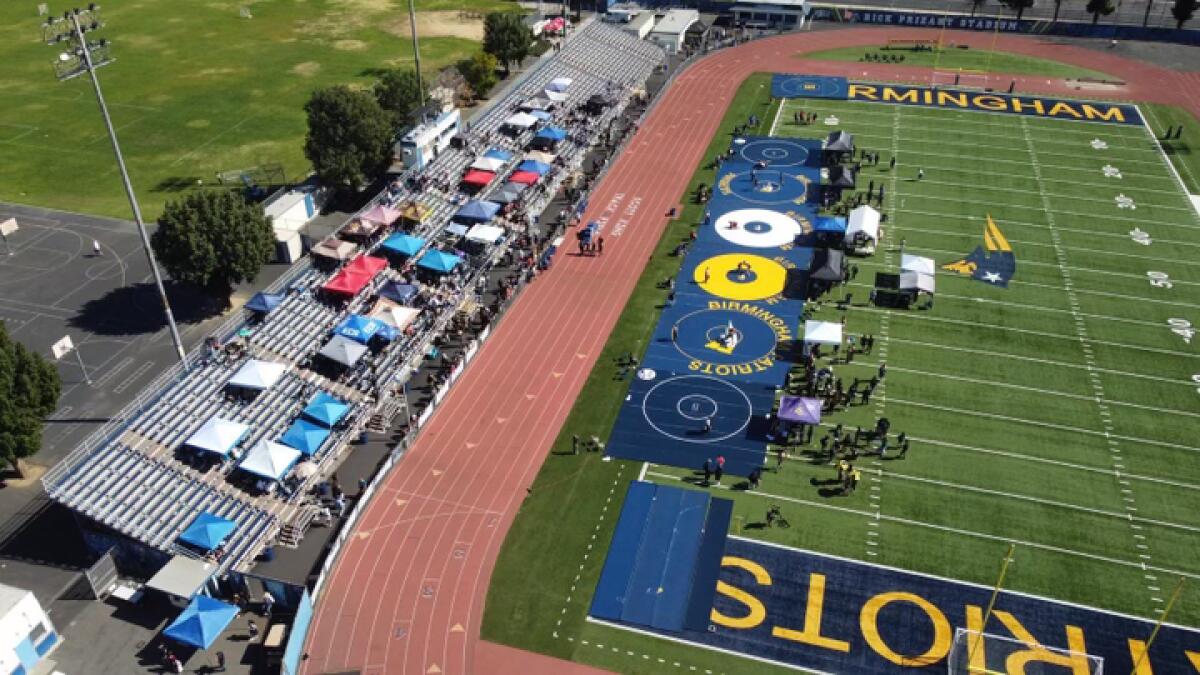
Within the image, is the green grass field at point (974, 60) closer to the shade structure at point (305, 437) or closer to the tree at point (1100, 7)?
the tree at point (1100, 7)

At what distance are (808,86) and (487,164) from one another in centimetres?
4116

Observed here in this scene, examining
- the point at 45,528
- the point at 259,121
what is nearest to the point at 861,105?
the point at 259,121

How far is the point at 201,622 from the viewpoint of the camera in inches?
1508

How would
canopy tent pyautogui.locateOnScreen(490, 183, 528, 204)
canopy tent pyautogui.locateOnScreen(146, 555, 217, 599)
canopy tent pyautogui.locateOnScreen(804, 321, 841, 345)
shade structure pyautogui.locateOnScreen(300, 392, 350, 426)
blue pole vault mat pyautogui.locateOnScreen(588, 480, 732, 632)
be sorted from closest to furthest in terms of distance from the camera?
canopy tent pyautogui.locateOnScreen(146, 555, 217, 599), blue pole vault mat pyautogui.locateOnScreen(588, 480, 732, 632), shade structure pyautogui.locateOnScreen(300, 392, 350, 426), canopy tent pyautogui.locateOnScreen(804, 321, 841, 345), canopy tent pyautogui.locateOnScreen(490, 183, 528, 204)

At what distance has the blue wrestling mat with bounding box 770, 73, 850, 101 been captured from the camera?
3745 inches

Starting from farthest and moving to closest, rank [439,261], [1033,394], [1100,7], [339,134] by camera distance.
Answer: [1100,7] < [339,134] < [439,261] < [1033,394]

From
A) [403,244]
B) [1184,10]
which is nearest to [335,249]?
[403,244]

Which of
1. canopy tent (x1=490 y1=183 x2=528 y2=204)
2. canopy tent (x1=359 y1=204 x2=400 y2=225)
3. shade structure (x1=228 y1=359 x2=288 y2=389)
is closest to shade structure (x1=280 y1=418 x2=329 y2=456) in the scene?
shade structure (x1=228 y1=359 x2=288 y2=389)

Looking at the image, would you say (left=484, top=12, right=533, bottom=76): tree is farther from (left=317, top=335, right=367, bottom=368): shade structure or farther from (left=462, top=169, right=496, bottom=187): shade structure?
(left=317, top=335, right=367, bottom=368): shade structure

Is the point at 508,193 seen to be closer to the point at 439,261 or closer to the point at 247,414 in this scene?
the point at 439,261

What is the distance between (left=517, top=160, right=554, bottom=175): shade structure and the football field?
89.9 feet

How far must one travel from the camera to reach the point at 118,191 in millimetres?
77375

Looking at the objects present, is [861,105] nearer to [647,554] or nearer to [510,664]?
[647,554]

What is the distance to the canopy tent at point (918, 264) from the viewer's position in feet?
206
